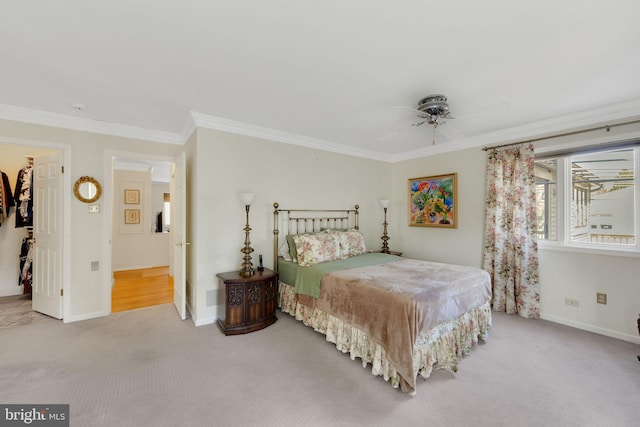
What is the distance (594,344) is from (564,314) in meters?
0.56

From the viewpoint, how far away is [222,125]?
3.41 m

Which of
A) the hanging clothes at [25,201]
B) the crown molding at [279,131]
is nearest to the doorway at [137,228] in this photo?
the hanging clothes at [25,201]

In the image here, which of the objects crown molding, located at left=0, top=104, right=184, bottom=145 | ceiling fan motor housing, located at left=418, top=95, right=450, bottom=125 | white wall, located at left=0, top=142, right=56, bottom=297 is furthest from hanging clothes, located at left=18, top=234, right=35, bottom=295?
ceiling fan motor housing, located at left=418, top=95, right=450, bottom=125

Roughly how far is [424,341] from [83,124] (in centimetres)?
460

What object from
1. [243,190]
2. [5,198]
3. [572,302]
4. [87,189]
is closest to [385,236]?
[572,302]

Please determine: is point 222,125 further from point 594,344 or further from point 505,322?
point 594,344

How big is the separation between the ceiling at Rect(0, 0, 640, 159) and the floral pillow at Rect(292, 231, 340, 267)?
157cm

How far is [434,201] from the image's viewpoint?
4664 mm

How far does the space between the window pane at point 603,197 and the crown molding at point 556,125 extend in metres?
0.39

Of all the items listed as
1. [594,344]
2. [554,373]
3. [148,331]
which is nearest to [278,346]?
[148,331]

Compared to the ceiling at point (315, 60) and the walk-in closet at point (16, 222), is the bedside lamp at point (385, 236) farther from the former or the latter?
the walk-in closet at point (16, 222)

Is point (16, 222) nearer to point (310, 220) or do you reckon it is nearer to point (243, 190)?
point (243, 190)

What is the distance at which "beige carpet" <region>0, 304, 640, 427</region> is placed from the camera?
1.84 m

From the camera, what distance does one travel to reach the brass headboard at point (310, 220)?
3.94 m
